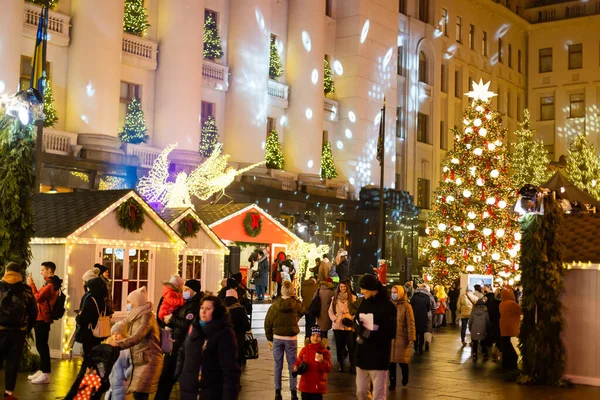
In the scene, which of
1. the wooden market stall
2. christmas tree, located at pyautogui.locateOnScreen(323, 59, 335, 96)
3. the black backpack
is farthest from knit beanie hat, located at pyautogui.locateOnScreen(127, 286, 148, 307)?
christmas tree, located at pyautogui.locateOnScreen(323, 59, 335, 96)

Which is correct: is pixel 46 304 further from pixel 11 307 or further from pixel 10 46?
pixel 10 46

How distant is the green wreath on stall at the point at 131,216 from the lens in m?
19.0

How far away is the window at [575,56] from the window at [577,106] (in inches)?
75.3

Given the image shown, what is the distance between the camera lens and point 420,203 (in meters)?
48.2

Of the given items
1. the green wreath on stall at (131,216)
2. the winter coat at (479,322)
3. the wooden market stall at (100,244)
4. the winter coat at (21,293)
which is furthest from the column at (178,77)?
the winter coat at (21,293)

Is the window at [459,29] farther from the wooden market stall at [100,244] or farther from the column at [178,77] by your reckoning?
the wooden market stall at [100,244]

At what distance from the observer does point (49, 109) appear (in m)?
27.3

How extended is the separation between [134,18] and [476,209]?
14300mm

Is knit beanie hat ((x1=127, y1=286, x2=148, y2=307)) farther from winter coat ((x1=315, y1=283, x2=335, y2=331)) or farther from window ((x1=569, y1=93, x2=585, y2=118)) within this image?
window ((x1=569, y1=93, x2=585, y2=118))

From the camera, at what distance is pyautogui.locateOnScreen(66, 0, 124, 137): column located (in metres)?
28.1

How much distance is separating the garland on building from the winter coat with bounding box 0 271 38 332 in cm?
853

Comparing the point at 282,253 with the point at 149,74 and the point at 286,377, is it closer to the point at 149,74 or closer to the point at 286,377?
the point at 149,74

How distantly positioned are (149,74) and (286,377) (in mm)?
18541

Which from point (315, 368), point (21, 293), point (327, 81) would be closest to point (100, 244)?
point (21, 293)
